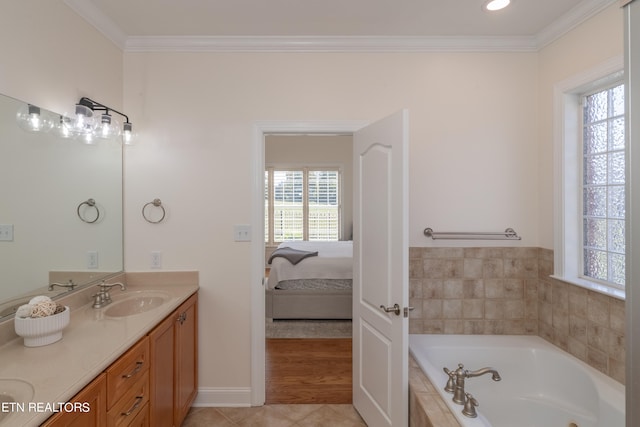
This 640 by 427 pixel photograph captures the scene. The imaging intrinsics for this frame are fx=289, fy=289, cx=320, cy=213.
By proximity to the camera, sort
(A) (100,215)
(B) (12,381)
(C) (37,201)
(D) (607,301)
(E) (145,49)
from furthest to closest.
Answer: (E) (145,49), (A) (100,215), (D) (607,301), (C) (37,201), (B) (12,381)

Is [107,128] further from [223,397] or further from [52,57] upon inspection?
[223,397]

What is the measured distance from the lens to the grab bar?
6.91 ft

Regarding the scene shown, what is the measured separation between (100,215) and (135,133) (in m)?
0.65

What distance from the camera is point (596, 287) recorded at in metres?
1.72

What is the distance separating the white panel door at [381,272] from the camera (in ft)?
5.19

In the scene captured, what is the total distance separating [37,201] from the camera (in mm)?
1492

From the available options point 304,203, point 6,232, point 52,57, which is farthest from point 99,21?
point 304,203

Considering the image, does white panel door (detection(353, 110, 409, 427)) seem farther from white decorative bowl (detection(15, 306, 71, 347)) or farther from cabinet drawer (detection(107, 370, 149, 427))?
white decorative bowl (detection(15, 306, 71, 347))

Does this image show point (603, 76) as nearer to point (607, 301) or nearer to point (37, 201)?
point (607, 301)

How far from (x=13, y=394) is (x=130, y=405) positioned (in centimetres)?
48

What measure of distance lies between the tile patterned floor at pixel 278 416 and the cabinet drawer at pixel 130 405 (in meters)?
0.75

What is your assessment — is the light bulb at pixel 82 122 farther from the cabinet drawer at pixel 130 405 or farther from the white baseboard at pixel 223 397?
the white baseboard at pixel 223 397

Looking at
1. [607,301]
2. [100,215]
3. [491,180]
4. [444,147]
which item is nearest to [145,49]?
[100,215]

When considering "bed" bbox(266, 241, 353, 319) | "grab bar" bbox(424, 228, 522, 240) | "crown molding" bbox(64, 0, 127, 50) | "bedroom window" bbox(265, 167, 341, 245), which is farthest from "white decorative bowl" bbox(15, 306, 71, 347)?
"bedroom window" bbox(265, 167, 341, 245)
